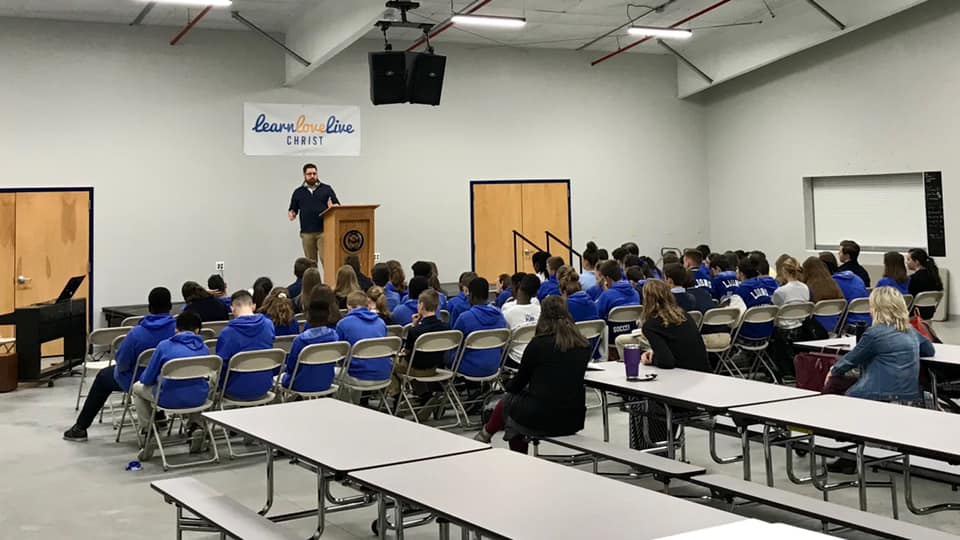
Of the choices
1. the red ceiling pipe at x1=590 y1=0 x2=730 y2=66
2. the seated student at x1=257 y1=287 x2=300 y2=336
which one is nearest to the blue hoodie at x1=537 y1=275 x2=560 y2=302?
the seated student at x1=257 y1=287 x2=300 y2=336

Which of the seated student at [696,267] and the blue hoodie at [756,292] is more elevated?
the seated student at [696,267]

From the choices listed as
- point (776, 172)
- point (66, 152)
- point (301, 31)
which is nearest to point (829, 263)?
point (776, 172)

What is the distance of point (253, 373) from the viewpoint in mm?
6379

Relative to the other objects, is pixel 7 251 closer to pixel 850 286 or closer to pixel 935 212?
pixel 850 286

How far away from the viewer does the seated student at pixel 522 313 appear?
24.6 ft

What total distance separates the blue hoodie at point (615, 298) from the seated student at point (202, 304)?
3.56 metres

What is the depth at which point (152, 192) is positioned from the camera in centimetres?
1259

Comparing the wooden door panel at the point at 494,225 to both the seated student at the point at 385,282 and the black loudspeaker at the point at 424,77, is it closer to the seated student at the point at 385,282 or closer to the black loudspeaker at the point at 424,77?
the black loudspeaker at the point at 424,77

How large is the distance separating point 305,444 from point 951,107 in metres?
11.6

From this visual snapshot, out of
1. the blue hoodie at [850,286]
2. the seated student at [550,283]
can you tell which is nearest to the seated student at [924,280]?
the blue hoodie at [850,286]

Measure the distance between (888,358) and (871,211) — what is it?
31.2 feet

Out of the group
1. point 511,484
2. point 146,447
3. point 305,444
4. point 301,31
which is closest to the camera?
point 511,484

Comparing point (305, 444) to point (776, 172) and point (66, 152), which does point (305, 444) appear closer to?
point (66, 152)

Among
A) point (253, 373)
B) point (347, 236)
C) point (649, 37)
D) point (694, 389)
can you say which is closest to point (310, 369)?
point (253, 373)
